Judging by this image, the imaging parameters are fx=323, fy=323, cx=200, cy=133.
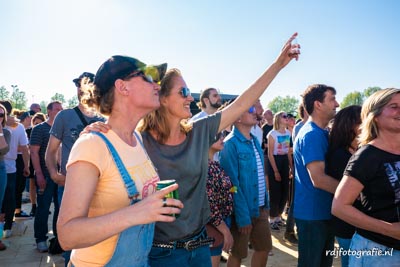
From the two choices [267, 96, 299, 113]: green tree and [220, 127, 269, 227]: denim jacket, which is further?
[267, 96, 299, 113]: green tree

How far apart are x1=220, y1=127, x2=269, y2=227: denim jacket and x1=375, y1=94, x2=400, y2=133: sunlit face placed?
1410 millimetres

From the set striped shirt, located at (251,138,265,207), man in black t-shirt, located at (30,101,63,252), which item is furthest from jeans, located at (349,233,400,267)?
man in black t-shirt, located at (30,101,63,252)

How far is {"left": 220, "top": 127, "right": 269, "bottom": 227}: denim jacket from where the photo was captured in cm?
337

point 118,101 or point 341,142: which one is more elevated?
point 118,101

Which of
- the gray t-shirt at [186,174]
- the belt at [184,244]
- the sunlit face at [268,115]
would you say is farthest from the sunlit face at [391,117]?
the sunlit face at [268,115]

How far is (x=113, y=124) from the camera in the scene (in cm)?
174

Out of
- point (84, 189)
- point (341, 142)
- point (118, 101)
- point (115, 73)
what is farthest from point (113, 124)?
point (341, 142)

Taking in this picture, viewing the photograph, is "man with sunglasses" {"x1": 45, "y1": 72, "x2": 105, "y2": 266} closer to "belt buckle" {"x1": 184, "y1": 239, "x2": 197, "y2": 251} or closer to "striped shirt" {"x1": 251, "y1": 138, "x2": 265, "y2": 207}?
"striped shirt" {"x1": 251, "y1": 138, "x2": 265, "y2": 207}

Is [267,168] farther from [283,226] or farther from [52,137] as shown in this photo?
[52,137]

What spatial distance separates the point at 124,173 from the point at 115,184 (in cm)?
6

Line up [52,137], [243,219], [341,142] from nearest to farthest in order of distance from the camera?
1. [341,142]
2. [243,219]
3. [52,137]

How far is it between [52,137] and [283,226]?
4.73 meters

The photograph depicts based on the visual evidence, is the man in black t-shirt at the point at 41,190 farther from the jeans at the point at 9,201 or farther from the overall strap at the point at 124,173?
the overall strap at the point at 124,173

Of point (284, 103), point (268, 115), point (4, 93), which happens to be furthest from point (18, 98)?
point (284, 103)
